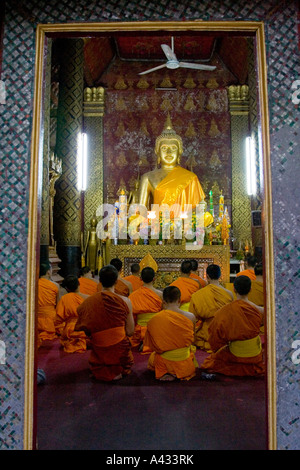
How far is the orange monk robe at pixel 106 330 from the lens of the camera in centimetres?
353

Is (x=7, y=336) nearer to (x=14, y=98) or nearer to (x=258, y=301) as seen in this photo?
(x=14, y=98)

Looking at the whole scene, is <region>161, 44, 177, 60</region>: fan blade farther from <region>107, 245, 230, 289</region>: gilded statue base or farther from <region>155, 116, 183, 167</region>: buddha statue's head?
<region>107, 245, 230, 289</region>: gilded statue base

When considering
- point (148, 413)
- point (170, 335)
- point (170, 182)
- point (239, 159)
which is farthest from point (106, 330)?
point (239, 159)

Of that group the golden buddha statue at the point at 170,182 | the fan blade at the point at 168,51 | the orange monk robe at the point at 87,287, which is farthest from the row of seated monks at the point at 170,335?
the fan blade at the point at 168,51

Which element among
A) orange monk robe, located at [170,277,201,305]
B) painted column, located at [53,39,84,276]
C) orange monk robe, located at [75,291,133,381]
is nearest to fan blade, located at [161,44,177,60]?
painted column, located at [53,39,84,276]

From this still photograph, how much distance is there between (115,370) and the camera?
3.52 m

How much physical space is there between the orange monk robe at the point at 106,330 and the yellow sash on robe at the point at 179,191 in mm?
5176

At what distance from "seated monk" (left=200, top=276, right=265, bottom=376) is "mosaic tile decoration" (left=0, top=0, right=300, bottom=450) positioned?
151 cm

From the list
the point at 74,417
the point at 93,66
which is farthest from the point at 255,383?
the point at 93,66

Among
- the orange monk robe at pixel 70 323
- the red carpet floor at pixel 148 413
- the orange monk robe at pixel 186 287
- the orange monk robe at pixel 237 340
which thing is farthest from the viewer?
the orange monk robe at pixel 186 287

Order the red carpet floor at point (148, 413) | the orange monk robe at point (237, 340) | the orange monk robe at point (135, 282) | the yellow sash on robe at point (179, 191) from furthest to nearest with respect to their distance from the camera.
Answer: the yellow sash on robe at point (179, 191) → the orange monk robe at point (135, 282) → the orange monk robe at point (237, 340) → the red carpet floor at point (148, 413)

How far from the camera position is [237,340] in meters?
3.62

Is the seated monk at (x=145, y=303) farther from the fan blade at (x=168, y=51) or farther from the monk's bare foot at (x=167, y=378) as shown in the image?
the fan blade at (x=168, y=51)
